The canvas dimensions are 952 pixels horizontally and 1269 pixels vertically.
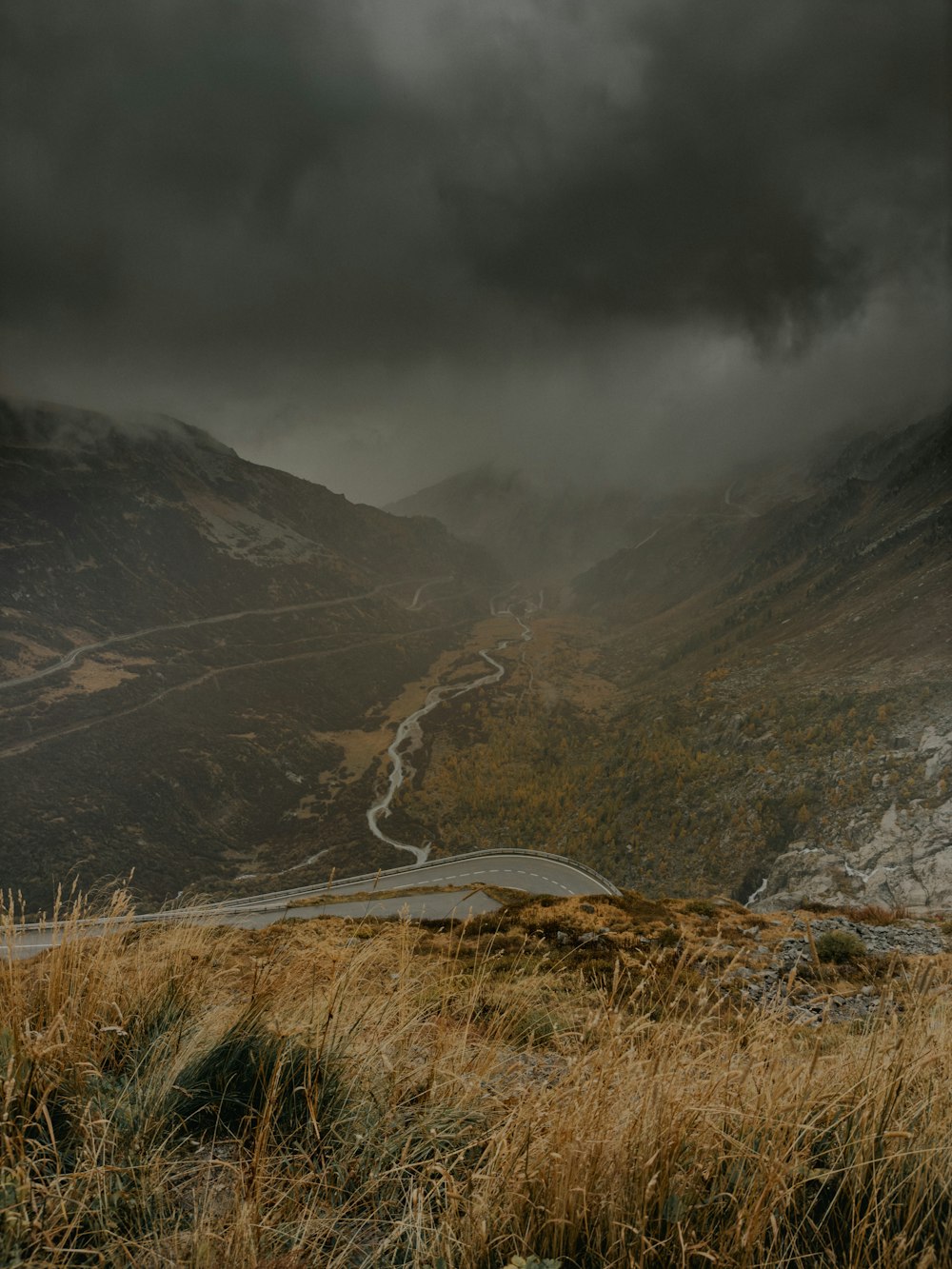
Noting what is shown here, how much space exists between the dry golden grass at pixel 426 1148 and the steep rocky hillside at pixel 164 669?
31.6 meters

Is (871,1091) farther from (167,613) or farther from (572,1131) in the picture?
(167,613)

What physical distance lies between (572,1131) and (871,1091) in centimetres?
122

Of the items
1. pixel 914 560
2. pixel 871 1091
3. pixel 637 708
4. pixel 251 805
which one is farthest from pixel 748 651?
pixel 871 1091

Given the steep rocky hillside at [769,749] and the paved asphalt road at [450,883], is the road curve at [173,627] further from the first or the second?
the paved asphalt road at [450,883]

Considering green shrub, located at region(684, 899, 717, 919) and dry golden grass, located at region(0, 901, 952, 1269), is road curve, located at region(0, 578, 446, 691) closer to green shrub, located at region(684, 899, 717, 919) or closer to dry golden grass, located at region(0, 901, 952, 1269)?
green shrub, located at region(684, 899, 717, 919)

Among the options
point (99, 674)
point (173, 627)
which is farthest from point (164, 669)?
Answer: point (173, 627)

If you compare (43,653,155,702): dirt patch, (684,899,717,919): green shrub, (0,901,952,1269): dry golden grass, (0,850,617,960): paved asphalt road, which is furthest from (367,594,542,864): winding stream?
(0,901,952,1269): dry golden grass

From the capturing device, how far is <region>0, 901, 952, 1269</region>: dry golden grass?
1.68 m

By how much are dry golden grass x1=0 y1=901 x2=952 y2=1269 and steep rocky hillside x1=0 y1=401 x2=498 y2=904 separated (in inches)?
1243

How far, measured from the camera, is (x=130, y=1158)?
1.95m

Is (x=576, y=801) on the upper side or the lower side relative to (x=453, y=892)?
lower

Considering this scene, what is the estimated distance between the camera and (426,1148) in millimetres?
2258

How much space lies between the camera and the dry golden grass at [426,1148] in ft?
5.52

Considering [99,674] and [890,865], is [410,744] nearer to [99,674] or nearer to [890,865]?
[99,674]
